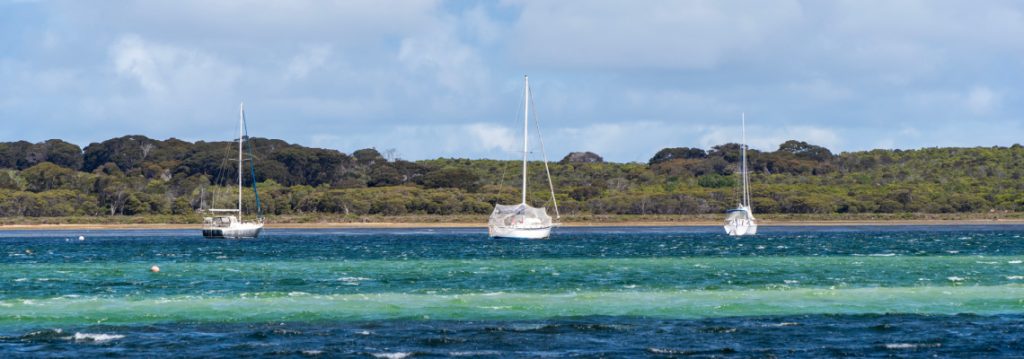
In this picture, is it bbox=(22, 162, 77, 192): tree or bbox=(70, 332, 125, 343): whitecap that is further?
bbox=(22, 162, 77, 192): tree

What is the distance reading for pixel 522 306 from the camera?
129ft

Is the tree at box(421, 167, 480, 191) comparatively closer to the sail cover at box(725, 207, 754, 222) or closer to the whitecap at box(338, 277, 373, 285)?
the sail cover at box(725, 207, 754, 222)

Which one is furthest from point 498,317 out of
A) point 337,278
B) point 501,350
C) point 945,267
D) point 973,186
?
point 973,186

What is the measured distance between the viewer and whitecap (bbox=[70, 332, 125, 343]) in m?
31.4

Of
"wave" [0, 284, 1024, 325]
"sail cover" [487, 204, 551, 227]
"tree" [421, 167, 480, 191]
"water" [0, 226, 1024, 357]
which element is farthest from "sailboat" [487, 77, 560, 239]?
"tree" [421, 167, 480, 191]

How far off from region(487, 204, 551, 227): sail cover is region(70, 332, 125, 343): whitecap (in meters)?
64.9

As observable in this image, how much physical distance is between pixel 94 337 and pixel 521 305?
42.1 feet

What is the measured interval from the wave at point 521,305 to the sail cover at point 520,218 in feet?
171

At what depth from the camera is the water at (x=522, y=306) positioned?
Result: 3011cm

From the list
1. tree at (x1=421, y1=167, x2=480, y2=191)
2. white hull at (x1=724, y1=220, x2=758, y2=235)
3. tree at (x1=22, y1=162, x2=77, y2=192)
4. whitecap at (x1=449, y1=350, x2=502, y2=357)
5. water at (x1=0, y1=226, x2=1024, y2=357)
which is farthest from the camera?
tree at (x1=421, y1=167, x2=480, y2=191)

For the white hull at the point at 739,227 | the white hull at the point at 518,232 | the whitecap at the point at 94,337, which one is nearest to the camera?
the whitecap at the point at 94,337

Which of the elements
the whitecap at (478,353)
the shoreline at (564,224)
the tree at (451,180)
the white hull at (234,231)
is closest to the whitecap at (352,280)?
the whitecap at (478,353)

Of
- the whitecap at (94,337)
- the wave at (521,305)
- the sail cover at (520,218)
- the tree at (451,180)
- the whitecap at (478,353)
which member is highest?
the tree at (451,180)

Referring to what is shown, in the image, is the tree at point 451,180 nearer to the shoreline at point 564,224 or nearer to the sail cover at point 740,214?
the shoreline at point 564,224
